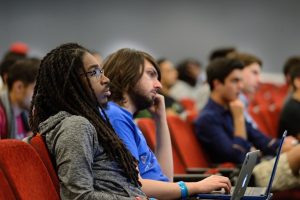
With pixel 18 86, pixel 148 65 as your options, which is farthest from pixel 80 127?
pixel 18 86

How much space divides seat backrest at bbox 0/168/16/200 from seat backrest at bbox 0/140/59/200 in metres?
0.01

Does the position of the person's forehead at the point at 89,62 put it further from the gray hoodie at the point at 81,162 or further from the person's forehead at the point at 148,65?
the person's forehead at the point at 148,65

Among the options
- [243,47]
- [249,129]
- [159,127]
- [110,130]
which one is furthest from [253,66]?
[243,47]

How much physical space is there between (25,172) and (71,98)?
283 mm

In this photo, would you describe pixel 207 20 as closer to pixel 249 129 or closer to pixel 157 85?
pixel 249 129

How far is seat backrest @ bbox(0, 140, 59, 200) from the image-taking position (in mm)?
1940

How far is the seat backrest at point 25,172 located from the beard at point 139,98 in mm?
682

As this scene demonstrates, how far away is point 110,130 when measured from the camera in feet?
7.08

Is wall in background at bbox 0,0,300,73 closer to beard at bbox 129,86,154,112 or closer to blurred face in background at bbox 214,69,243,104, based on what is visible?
blurred face in background at bbox 214,69,243,104

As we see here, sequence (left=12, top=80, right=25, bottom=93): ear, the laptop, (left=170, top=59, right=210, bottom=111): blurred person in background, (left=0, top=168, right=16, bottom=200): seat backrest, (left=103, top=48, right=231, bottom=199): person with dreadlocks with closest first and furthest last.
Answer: (left=0, top=168, right=16, bottom=200): seat backrest, the laptop, (left=103, top=48, right=231, bottom=199): person with dreadlocks, (left=12, top=80, right=25, bottom=93): ear, (left=170, top=59, right=210, bottom=111): blurred person in background

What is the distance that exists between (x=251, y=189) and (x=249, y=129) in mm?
1873

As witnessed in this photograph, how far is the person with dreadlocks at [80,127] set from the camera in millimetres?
1982

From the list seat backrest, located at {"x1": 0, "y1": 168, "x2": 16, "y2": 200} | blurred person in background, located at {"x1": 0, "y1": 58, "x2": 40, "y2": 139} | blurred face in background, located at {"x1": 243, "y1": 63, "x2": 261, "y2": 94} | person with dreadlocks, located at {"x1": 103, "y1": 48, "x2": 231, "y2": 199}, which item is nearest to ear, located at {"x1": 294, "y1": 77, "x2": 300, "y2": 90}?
blurred face in background, located at {"x1": 243, "y1": 63, "x2": 261, "y2": 94}

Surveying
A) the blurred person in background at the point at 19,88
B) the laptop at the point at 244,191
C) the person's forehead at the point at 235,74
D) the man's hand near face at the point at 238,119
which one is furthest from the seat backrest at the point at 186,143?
the laptop at the point at 244,191
